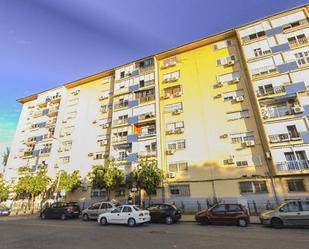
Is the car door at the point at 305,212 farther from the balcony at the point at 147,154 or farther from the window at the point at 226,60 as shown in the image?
the window at the point at 226,60

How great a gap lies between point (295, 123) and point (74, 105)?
1319 inches

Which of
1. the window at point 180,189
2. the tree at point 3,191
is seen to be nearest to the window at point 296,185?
the window at point 180,189

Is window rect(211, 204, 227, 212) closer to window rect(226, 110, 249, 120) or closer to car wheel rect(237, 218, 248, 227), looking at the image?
car wheel rect(237, 218, 248, 227)

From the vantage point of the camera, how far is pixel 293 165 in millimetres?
19297

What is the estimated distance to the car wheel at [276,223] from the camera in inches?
500

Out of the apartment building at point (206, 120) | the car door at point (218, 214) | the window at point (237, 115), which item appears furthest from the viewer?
the window at point (237, 115)

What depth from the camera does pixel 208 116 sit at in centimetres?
2580

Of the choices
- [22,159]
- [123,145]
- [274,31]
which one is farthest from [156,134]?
[22,159]

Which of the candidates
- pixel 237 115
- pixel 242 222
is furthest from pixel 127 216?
pixel 237 115

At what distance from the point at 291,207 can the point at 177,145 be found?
574 inches

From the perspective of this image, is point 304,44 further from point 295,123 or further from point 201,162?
point 201,162

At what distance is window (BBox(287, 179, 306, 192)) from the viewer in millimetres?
19312

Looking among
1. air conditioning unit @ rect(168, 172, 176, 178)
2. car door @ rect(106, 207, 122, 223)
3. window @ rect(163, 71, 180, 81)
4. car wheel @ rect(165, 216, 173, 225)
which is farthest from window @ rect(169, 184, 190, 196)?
window @ rect(163, 71, 180, 81)

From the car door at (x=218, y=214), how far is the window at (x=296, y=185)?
9645 mm
